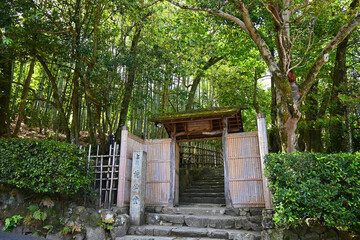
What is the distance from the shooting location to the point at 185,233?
5.11 metres

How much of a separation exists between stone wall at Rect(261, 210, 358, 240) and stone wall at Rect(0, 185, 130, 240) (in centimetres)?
297

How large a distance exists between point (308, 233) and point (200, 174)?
675 centimetres

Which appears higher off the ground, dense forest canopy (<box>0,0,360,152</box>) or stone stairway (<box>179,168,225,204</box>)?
dense forest canopy (<box>0,0,360,152</box>)

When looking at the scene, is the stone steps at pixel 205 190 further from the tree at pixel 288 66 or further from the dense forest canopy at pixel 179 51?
the tree at pixel 288 66

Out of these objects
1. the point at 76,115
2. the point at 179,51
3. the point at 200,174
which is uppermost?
the point at 179,51

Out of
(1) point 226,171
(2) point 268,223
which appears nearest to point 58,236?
(1) point 226,171

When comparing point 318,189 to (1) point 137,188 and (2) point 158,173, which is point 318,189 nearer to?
(1) point 137,188

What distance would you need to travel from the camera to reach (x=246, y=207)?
5.80 meters

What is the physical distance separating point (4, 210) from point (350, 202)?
6.40 metres

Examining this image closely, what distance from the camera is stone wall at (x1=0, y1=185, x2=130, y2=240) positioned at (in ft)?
16.3

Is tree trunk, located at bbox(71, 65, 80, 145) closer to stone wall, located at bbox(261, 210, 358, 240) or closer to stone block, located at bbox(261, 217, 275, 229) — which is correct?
stone block, located at bbox(261, 217, 275, 229)

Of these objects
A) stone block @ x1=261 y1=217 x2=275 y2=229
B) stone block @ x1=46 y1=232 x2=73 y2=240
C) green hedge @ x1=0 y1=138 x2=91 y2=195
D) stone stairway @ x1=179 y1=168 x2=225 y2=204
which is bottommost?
stone block @ x1=46 y1=232 x2=73 y2=240

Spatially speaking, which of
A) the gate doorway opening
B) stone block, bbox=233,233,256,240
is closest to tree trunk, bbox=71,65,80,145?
the gate doorway opening

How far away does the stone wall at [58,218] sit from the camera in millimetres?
4964
